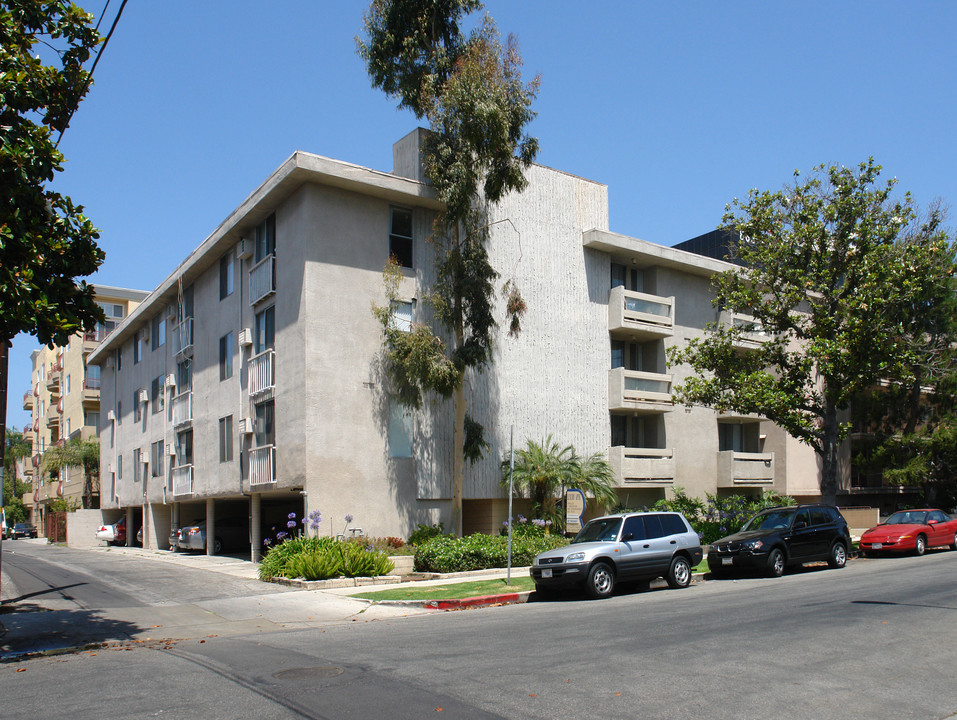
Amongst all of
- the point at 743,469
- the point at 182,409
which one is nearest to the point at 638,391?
the point at 743,469

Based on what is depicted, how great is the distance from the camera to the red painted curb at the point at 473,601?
15.9 meters

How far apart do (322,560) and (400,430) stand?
5465mm

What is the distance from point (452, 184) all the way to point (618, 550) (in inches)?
463

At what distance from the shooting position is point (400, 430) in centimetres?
2398

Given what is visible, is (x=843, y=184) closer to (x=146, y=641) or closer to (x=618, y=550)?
(x=618, y=550)

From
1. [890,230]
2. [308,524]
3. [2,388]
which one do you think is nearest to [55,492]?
[308,524]

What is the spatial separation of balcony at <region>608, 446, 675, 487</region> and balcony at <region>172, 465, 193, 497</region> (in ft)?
51.6

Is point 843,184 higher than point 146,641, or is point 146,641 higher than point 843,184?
point 843,184

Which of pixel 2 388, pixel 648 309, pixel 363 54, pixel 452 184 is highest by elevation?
pixel 363 54

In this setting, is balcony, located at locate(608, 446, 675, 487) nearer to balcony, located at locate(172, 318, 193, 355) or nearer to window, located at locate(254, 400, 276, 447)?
window, located at locate(254, 400, 276, 447)

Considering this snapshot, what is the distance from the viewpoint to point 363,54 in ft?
84.6

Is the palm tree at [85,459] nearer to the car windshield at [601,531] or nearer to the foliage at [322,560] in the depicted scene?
the foliage at [322,560]

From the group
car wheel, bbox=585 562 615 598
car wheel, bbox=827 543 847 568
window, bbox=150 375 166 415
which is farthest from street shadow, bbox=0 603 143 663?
window, bbox=150 375 166 415

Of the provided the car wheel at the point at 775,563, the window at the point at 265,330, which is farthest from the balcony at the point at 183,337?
the car wheel at the point at 775,563
